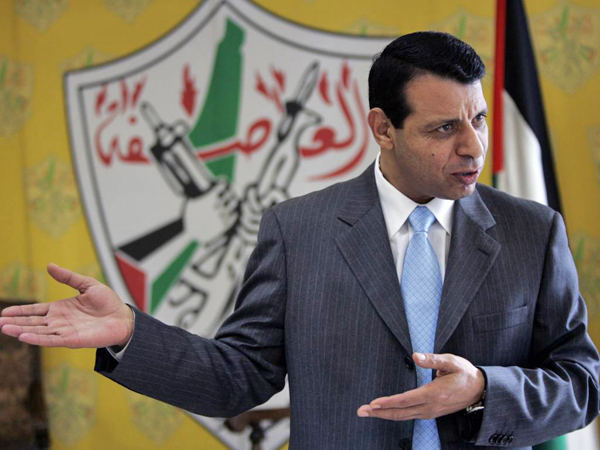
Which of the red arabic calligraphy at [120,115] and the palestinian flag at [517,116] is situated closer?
the palestinian flag at [517,116]

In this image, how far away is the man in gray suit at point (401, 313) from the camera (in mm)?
1307

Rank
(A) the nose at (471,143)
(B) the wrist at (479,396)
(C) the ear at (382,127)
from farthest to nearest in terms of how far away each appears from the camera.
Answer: (C) the ear at (382,127)
(A) the nose at (471,143)
(B) the wrist at (479,396)

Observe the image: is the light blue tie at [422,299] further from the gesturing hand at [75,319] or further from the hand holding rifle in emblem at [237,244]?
the hand holding rifle in emblem at [237,244]

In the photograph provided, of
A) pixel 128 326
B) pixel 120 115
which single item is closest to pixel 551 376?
pixel 128 326

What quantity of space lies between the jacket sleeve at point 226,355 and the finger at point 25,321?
0.43ft

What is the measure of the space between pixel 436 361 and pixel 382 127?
521 millimetres

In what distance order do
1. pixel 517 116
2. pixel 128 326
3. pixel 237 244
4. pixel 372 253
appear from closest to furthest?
pixel 128 326, pixel 372 253, pixel 517 116, pixel 237 244

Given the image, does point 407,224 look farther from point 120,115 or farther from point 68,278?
point 120,115

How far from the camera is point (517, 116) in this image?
309 centimetres

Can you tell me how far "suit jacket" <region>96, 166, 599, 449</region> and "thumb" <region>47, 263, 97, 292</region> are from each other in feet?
0.37

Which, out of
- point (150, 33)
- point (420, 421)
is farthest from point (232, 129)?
point (420, 421)

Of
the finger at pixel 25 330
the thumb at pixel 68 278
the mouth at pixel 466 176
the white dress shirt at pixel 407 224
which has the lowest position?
the finger at pixel 25 330

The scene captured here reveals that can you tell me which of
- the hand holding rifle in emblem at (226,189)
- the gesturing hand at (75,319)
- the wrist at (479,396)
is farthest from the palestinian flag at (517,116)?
the gesturing hand at (75,319)

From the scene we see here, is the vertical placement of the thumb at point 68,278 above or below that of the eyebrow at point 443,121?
below
